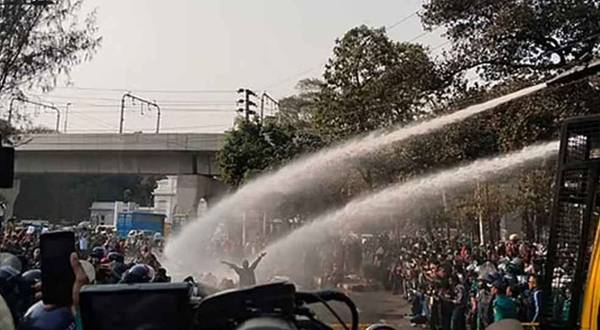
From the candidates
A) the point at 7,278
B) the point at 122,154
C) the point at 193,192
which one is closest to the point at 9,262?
the point at 7,278

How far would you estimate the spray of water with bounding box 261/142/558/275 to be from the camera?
20.4 m

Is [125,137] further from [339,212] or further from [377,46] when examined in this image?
[377,46]

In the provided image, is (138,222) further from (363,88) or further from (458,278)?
(458,278)

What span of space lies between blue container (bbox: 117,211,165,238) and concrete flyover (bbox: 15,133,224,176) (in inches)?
143

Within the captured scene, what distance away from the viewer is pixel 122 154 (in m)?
49.8

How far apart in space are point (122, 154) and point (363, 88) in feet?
88.8

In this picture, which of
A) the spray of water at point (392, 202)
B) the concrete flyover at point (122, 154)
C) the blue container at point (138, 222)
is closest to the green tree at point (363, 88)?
the spray of water at point (392, 202)

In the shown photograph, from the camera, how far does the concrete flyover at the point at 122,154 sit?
1869 inches

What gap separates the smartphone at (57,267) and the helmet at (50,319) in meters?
0.06

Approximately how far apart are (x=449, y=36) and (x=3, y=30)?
10570 millimetres

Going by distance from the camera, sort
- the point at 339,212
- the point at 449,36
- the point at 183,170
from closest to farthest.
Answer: the point at 449,36 < the point at 339,212 < the point at 183,170

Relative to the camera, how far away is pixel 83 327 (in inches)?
164

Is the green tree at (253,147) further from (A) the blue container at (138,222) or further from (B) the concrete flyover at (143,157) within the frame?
(A) the blue container at (138,222)

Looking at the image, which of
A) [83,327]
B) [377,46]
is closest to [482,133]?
[377,46]
